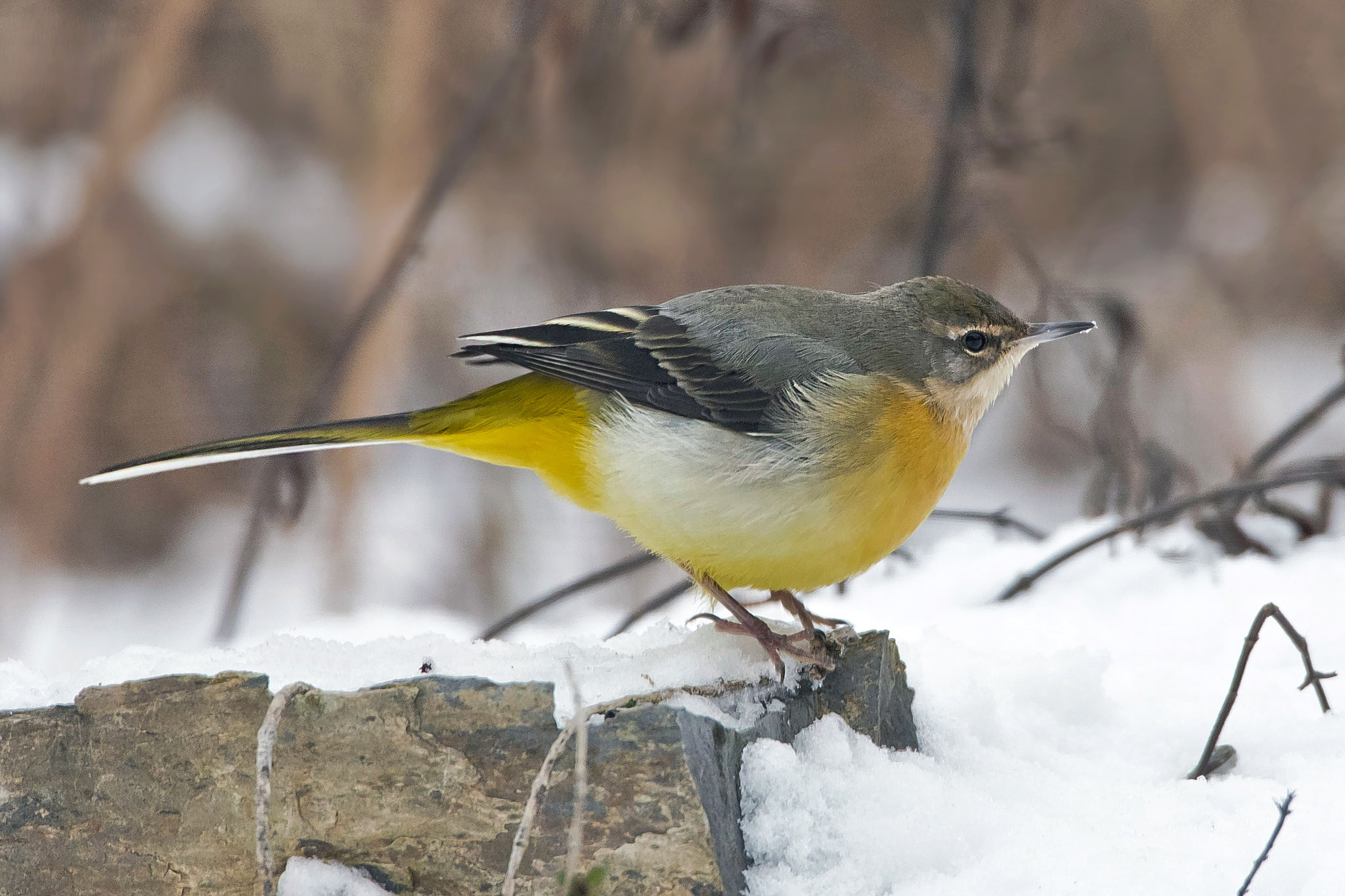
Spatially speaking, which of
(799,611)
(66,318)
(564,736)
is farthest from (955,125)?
(66,318)

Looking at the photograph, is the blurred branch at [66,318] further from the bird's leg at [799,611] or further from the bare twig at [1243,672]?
the bare twig at [1243,672]

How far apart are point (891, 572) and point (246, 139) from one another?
651 centimetres

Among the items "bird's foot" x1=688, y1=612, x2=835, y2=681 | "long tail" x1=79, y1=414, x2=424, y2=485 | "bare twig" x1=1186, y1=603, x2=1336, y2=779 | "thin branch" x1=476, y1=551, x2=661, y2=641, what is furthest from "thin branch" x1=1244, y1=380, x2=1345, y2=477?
"long tail" x1=79, y1=414, x2=424, y2=485

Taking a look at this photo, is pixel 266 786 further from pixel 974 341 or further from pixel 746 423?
pixel 974 341

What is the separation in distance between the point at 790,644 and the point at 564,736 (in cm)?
87

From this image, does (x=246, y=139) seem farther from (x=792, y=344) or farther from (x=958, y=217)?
(x=792, y=344)

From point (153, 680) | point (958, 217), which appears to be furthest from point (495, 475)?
point (153, 680)

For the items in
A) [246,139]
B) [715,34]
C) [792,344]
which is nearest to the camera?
[792,344]

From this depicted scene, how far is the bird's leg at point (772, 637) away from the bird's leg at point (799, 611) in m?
0.05

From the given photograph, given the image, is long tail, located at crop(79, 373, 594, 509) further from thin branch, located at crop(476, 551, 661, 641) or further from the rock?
Answer: the rock

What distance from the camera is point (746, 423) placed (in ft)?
10.7

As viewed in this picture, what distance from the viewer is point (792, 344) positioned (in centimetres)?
346

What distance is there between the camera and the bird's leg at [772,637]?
2756mm

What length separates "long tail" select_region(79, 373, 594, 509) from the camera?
3.39 m
